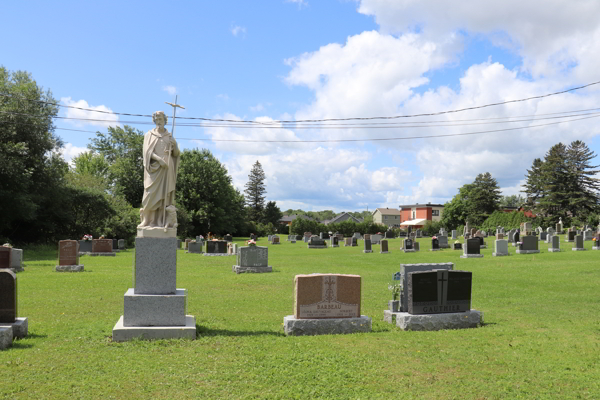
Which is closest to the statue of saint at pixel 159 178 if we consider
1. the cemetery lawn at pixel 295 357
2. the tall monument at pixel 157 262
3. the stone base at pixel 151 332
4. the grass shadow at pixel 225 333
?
the tall monument at pixel 157 262

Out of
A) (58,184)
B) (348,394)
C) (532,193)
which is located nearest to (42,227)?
(58,184)

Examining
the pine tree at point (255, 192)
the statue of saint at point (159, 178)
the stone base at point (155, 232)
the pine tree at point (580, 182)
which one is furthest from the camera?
the pine tree at point (255, 192)

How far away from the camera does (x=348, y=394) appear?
206 inches

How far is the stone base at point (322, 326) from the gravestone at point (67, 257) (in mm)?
13356

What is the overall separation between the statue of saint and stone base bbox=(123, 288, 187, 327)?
109cm

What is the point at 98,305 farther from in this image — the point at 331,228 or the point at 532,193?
the point at 532,193

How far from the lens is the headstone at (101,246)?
2816 centimetres

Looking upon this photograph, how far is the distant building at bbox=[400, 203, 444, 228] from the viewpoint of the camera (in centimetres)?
9144

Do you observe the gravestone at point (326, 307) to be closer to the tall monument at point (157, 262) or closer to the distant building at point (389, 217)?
the tall monument at point (157, 262)

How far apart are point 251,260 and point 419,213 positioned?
80.5 meters

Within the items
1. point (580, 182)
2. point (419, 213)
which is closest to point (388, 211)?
point (419, 213)

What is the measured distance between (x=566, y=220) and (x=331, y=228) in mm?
27193

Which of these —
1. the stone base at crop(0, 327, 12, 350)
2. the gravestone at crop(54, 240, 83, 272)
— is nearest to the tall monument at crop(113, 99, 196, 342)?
the stone base at crop(0, 327, 12, 350)

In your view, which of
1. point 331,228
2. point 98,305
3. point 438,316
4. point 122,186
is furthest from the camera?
point 331,228
